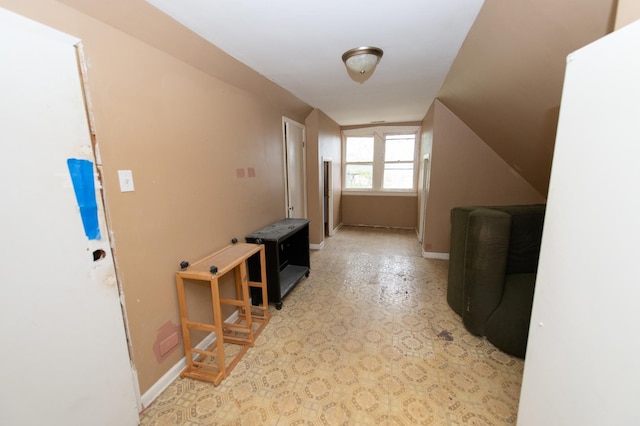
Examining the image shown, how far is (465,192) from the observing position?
388 cm

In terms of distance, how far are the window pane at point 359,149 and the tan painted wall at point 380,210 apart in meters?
0.92

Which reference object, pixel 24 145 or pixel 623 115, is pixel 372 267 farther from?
pixel 24 145

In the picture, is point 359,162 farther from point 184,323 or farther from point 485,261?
point 184,323

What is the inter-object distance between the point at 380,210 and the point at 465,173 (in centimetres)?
263

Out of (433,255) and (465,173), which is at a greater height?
(465,173)

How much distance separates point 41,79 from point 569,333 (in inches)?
90.3

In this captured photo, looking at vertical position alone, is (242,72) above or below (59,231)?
above

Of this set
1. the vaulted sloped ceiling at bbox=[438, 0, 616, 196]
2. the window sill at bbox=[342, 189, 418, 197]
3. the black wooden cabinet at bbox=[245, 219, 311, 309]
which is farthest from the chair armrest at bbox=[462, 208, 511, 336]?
the window sill at bbox=[342, 189, 418, 197]

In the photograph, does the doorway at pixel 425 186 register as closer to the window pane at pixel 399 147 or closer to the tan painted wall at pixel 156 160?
the window pane at pixel 399 147

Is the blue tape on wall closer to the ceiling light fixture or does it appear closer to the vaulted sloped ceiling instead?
the ceiling light fixture

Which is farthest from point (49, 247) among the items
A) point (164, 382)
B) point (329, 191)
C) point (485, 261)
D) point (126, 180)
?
point (329, 191)

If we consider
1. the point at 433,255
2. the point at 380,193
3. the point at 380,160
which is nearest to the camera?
the point at 433,255

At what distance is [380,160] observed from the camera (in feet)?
20.0

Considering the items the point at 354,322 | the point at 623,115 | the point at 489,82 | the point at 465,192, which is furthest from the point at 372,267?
the point at 623,115
